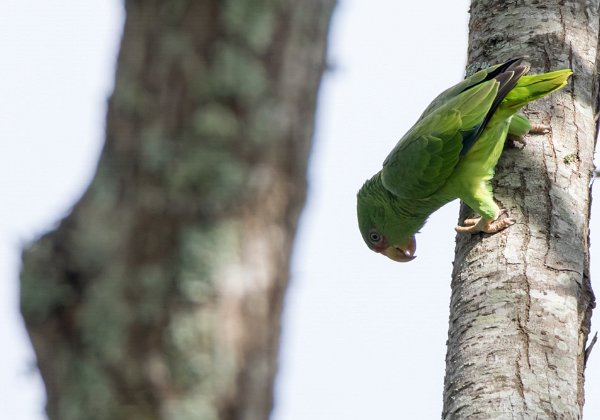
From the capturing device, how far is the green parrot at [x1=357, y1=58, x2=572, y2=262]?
175 inches

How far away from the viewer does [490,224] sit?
394cm

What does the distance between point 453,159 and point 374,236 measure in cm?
144

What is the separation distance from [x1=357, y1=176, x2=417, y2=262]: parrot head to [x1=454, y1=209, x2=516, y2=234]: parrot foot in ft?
6.26

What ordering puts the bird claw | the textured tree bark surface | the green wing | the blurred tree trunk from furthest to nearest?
1. the green wing
2. the bird claw
3. the blurred tree trunk
4. the textured tree bark surface

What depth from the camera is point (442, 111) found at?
17.5 ft

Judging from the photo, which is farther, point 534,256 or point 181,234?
point 534,256

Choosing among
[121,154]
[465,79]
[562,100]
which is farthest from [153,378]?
[465,79]

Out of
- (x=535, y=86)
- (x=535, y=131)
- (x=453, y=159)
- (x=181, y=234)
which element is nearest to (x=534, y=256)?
(x=535, y=131)

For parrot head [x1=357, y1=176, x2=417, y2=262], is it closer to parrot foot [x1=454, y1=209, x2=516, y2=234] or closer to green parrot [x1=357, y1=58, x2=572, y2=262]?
green parrot [x1=357, y1=58, x2=572, y2=262]

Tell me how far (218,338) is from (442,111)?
13.7ft

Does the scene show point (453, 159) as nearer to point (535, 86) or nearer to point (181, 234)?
point (535, 86)

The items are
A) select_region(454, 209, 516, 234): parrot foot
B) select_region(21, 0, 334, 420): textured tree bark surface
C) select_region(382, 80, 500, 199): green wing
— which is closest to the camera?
select_region(21, 0, 334, 420): textured tree bark surface

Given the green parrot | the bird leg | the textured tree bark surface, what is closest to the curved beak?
the green parrot

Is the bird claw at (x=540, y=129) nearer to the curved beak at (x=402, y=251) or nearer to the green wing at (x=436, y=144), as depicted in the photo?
the green wing at (x=436, y=144)
